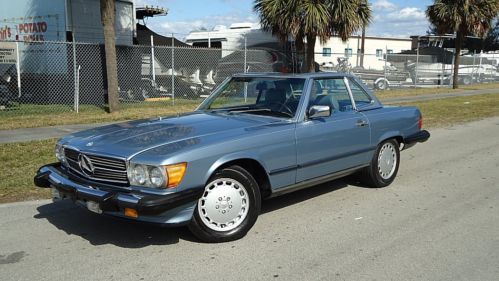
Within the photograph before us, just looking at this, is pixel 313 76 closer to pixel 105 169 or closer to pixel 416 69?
pixel 105 169

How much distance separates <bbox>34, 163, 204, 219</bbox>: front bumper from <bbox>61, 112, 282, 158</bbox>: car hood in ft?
1.02

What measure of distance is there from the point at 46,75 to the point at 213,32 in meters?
10.4

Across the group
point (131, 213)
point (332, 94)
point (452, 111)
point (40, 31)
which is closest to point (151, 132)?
point (131, 213)

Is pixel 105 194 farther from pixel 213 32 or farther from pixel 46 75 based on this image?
pixel 213 32

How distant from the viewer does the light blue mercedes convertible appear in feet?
13.3

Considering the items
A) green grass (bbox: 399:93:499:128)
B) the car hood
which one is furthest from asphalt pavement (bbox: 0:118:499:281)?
green grass (bbox: 399:93:499:128)

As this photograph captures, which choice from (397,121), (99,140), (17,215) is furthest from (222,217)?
(397,121)

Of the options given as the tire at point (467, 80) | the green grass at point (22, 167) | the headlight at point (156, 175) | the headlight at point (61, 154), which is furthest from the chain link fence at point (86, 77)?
the tire at point (467, 80)

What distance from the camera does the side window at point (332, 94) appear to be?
18.1 feet

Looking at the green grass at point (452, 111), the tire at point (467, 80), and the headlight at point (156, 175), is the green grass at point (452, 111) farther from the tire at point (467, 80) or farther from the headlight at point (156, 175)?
the tire at point (467, 80)

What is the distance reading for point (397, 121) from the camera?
647cm

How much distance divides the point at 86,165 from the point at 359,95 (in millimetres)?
3441

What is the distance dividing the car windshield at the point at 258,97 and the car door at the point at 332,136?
0.20m

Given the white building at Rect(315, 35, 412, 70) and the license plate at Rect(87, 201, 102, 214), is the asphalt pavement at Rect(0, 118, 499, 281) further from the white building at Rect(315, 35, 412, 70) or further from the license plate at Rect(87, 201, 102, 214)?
the white building at Rect(315, 35, 412, 70)
